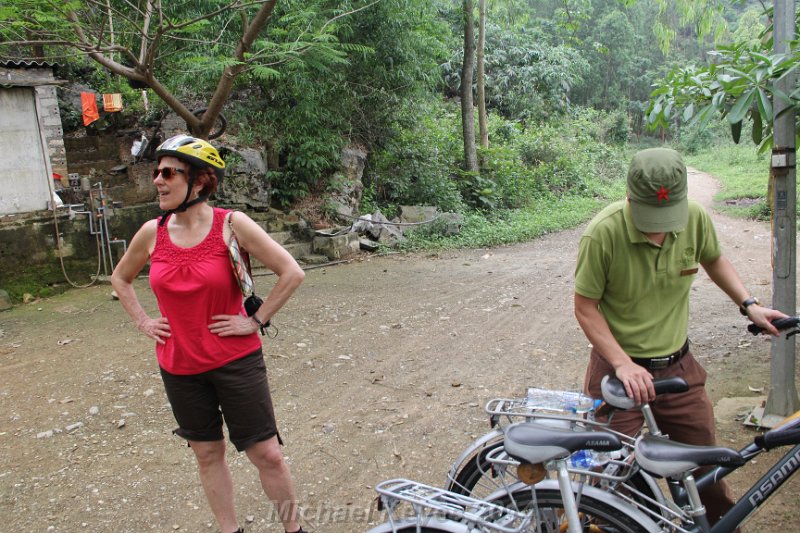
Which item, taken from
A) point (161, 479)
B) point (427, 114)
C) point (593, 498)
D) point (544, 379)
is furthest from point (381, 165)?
point (593, 498)

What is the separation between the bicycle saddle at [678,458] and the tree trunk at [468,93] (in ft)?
44.1

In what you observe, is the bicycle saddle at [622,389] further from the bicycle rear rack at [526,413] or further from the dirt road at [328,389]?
the dirt road at [328,389]

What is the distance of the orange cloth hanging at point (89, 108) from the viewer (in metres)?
12.6

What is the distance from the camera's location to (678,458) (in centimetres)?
187

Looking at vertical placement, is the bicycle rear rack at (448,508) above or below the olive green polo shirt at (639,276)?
below

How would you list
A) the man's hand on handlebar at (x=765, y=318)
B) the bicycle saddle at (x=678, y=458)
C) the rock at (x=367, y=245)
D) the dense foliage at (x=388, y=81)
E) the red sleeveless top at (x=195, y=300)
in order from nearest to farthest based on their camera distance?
the bicycle saddle at (x=678, y=458), the man's hand on handlebar at (x=765, y=318), the red sleeveless top at (x=195, y=300), the dense foliage at (x=388, y=81), the rock at (x=367, y=245)

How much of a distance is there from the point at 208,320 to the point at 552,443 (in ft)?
4.87

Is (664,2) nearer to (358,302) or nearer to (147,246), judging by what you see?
(358,302)

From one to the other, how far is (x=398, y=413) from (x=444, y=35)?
11595mm

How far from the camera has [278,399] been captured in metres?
4.96

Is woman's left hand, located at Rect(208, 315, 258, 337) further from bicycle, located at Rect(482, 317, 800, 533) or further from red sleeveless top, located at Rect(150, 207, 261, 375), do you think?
bicycle, located at Rect(482, 317, 800, 533)

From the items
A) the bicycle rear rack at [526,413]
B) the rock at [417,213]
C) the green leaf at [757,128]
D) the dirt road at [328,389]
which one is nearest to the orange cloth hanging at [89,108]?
the dirt road at [328,389]

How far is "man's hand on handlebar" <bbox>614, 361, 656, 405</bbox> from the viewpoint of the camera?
2.14 metres

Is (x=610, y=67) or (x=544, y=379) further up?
(x=610, y=67)
